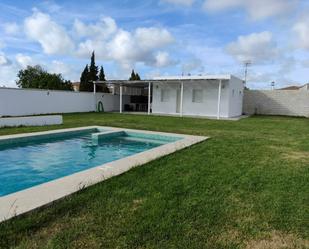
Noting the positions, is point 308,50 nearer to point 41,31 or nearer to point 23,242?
point 41,31

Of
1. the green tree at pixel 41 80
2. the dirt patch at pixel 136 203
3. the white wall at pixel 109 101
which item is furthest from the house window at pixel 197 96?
the green tree at pixel 41 80

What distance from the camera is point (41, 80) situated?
39906 mm

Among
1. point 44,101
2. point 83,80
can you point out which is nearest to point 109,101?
point 44,101

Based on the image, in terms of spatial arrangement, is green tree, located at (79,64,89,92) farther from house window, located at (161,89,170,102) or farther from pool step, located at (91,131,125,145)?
→ pool step, located at (91,131,125,145)

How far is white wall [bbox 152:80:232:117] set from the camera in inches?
824

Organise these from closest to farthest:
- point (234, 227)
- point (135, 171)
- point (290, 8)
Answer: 1. point (234, 227)
2. point (135, 171)
3. point (290, 8)

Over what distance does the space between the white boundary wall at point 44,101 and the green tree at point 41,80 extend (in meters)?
15.4

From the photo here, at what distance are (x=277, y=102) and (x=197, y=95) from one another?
8.40 meters

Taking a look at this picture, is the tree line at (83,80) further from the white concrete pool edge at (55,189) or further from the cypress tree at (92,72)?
the white concrete pool edge at (55,189)

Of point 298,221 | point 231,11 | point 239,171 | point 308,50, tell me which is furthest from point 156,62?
point 298,221

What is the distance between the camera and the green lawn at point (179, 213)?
2814 millimetres

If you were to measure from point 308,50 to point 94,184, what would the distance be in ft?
77.7

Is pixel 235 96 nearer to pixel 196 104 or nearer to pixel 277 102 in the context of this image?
pixel 196 104

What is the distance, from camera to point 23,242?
267 cm
